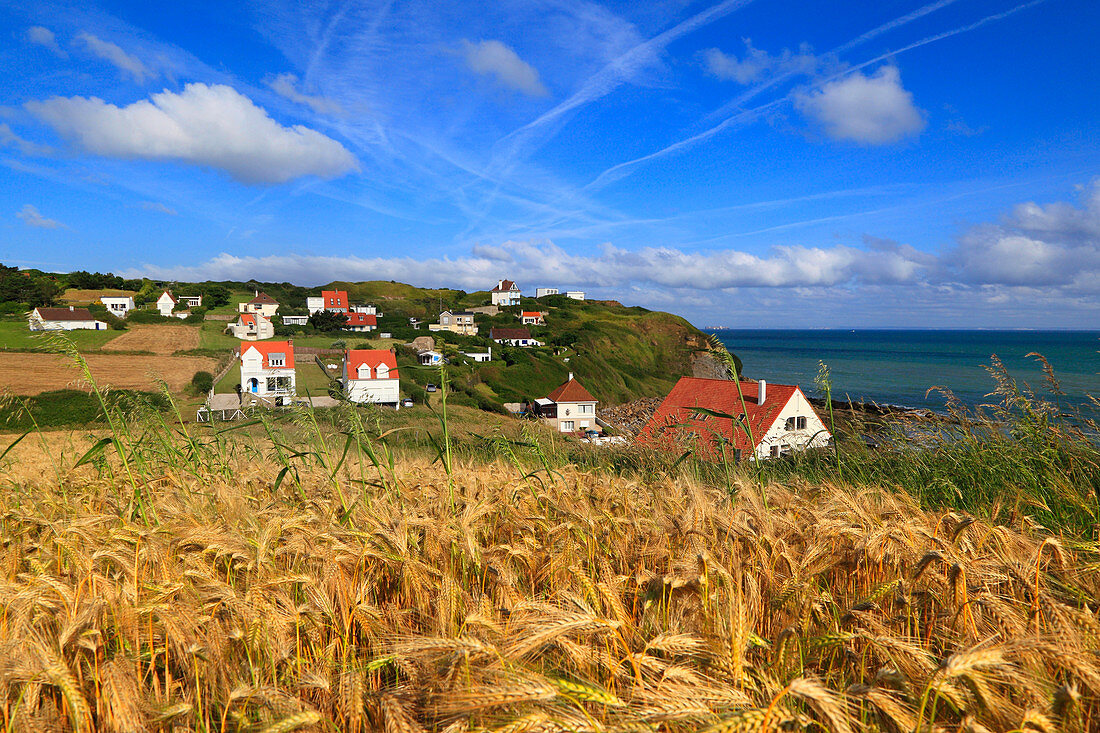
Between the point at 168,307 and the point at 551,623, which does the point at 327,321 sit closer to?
the point at 168,307

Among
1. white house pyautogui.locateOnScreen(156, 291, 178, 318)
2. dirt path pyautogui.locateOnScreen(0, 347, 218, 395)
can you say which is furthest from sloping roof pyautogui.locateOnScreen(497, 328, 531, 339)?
white house pyautogui.locateOnScreen(156, 291, 178, 318)

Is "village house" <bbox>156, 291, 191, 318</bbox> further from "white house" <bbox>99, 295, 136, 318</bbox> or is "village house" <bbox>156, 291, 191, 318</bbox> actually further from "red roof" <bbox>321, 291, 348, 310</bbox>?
"red roof" <bbox>321, 291, 348, 310</bbox>

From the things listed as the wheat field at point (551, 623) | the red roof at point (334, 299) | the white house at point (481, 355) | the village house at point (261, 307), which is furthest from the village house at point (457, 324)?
the wheat field at point (551, 623)

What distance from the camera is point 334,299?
95562mm

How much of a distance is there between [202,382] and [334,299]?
58686 millimetres

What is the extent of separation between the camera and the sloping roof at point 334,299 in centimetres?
9481

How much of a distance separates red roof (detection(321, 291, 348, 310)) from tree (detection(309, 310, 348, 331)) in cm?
1036

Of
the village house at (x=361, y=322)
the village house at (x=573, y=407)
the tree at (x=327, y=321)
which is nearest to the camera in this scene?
the village house at (x=573, y=407)

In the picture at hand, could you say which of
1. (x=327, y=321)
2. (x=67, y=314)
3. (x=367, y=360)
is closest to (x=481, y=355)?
(x=367, y=360)

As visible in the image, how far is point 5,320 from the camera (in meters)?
59.8

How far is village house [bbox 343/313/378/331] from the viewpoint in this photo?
263 feet

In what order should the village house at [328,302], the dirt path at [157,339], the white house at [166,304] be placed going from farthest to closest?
the village house at [328,302] < the white house at [166,304] < the dirt path at [157,339]

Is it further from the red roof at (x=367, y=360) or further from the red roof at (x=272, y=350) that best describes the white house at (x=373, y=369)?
the red roof at (x=272, y=350)

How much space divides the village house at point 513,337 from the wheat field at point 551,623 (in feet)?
259
